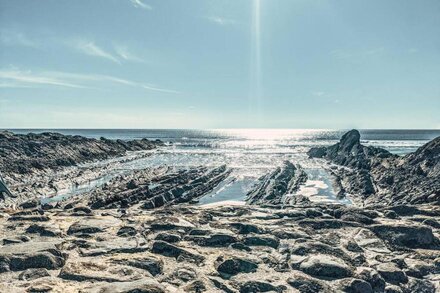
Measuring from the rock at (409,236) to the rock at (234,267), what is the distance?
606 cm

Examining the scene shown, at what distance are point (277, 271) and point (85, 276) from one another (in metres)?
5.48

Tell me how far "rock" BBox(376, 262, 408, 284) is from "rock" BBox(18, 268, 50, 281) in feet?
Answer: 31.4

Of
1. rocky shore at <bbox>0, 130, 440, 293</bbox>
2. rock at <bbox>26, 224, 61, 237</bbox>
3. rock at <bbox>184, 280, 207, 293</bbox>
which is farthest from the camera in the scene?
rock at <bbox>26, 224, 61, 237</bbox>

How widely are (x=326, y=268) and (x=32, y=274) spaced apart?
8269mm

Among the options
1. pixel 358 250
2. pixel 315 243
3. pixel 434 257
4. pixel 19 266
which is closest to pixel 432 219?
pixel 434 257

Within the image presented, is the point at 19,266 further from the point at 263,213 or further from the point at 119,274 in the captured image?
the point at 263,213

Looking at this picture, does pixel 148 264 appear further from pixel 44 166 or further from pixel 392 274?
pixel 44 166

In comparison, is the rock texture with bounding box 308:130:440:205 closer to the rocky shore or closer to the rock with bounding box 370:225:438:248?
the rocky shore

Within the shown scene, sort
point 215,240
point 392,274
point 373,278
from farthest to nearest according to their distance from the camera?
1. point 215,240
2. point 392,274
3. point 373,278

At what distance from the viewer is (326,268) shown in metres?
10.2

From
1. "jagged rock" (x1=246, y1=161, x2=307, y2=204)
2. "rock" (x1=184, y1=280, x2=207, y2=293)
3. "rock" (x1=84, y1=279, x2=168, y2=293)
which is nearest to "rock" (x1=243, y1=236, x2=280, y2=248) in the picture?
"rock" (x1=184, y1=280, x2=207, y2=293)

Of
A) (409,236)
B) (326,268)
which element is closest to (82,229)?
(326,268)

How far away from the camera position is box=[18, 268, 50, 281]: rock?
912 centimetres

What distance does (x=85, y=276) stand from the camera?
9312 mm
